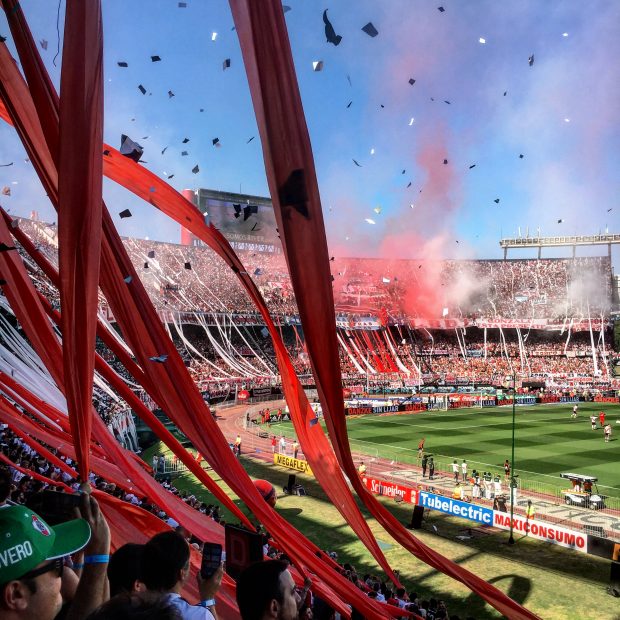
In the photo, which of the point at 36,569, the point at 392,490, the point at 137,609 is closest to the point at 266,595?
the point at 137,609

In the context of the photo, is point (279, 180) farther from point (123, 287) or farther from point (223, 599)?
point (223, 599)

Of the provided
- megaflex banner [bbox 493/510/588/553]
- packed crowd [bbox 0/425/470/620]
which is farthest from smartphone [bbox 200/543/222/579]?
megaflex banner [bbox 493/510/588/553]

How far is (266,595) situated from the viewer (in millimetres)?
2691

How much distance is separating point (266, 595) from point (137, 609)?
0.87 meters

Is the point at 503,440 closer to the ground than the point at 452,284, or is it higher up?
closer to the ground

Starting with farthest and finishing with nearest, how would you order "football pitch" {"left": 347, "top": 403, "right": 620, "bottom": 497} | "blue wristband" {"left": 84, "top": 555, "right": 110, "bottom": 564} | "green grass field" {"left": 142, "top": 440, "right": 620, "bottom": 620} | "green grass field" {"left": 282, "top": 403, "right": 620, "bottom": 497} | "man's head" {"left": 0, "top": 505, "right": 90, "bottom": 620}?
"football pitch" {"left": 347, "top": 403, "right": 620, "bottom": 497}
"green grass field" {"left": 282, "top": 403, "right": 620, "bottom": 497}
"green grass field" {"left": 142, "top": 440, "right": 620, "bottom": 620}
"blue wristband" {"left": 84, "top": 555, "right": 110, "bottom": 564}
"man's head" {"left": 0, "top": 505, "right": 90, "bottom": 620}

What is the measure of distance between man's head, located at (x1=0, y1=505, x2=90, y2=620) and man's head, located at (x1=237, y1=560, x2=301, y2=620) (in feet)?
2.94

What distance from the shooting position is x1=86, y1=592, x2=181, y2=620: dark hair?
192 centimetres

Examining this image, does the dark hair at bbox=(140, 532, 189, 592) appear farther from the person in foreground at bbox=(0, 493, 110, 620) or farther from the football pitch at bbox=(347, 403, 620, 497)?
the football pitch at bbox=(347, 403, 620, 497)

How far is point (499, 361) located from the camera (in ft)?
235

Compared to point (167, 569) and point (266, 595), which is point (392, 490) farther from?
point (266, 595)

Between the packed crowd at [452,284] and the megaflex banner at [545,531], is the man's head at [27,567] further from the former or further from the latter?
the packed crowd at [452,284]

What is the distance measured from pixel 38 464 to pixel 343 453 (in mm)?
11722

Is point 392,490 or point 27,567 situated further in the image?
point 392,490
